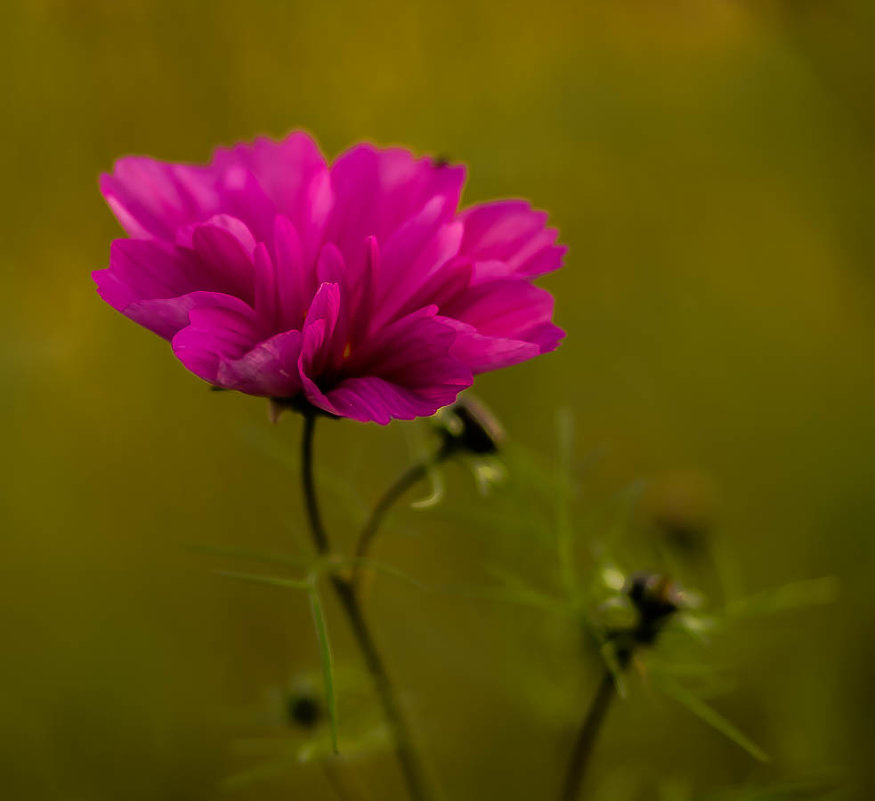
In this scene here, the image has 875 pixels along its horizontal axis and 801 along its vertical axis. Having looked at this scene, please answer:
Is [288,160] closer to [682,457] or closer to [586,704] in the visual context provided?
[586,704]

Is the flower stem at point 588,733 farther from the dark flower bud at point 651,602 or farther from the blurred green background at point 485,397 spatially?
the blurred green background at point 485,397

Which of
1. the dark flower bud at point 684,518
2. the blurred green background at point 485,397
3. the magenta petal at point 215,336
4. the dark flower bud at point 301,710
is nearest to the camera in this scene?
the magenta petal at point 215,336

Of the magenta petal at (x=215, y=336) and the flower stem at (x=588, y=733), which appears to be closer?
the magenta petal at (x=215, y=336)

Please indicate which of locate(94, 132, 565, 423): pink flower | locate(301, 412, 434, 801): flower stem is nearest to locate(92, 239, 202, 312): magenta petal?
locate(94, 132, 565, 423): pink flower

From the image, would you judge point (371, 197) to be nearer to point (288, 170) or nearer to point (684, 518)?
point (288, 170)

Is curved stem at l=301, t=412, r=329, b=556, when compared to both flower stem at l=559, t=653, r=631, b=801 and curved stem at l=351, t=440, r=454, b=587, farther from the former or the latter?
flower stem at l=559, t=653, r=631, b=801

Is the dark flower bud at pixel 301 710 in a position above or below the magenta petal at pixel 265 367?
below

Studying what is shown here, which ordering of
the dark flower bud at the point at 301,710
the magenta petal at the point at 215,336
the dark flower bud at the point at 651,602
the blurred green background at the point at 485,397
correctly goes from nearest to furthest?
the magenta petal at the point at 215,336 < the dark flower bud at the point at 651,602 < the dark flower bud at the point at 301,710 < the blurred green background at the point at 485,397

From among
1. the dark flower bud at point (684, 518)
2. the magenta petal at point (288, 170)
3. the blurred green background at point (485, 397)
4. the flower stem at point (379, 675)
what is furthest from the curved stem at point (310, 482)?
the dark flower bud at point (684, 518)
